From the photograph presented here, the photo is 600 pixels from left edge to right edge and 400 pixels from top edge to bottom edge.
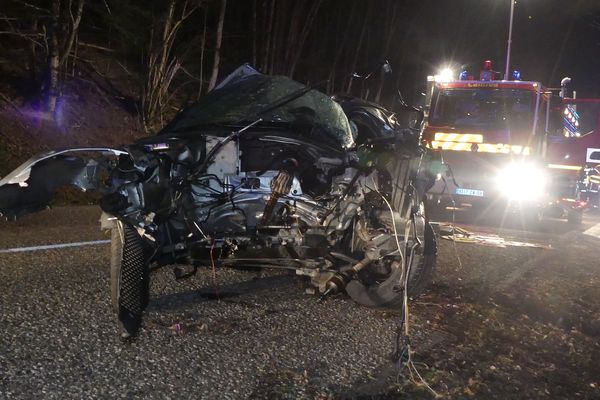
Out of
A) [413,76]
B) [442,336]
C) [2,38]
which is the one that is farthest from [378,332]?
[413,76]

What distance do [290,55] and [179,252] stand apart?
15442 mm

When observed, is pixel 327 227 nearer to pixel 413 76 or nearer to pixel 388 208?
pixel 388 208

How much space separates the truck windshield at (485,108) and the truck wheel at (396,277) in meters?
6.48

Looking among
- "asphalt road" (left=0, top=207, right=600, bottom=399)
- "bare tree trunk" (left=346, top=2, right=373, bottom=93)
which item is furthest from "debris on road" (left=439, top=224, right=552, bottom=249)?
"bare tree trunk" (left=346, top=2, right=373, bottom=93)

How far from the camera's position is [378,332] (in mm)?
4152

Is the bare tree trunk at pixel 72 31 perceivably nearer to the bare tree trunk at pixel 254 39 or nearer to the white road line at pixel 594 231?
the bare tree trunk at pixel 254 39

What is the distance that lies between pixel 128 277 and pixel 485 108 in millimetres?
8719

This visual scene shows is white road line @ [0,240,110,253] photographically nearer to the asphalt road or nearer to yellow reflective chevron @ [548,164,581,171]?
the asphalt road

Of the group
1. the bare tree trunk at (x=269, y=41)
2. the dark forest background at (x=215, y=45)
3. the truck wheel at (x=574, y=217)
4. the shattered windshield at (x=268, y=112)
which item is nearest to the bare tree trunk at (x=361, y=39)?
the dark forest background at (x=215, y=45)

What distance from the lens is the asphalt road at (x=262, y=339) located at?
3.13 m

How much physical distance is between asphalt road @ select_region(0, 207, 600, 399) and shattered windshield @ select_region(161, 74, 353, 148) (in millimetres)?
1462

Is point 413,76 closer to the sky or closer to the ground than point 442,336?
closer to the sky

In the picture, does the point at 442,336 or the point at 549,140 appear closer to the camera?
the point at 442,336

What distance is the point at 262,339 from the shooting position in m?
3.84
